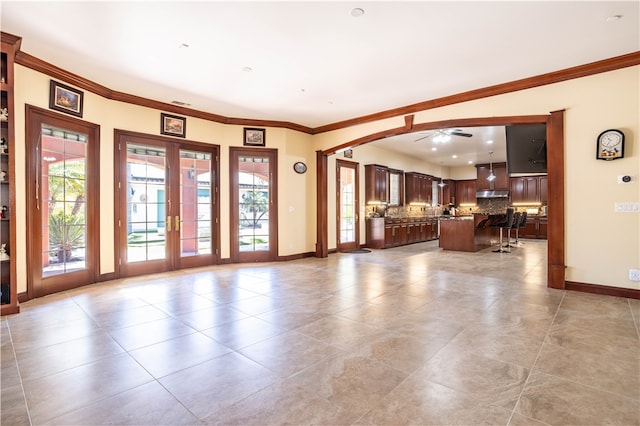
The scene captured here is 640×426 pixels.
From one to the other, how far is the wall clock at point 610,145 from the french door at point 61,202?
711 centimetres

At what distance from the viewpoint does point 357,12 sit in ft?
9.98

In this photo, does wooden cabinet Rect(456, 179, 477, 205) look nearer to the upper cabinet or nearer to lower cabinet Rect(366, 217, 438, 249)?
lower cabinet Rect(366, 217, 438, 249)

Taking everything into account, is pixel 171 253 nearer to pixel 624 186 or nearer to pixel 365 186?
pixel 365 186

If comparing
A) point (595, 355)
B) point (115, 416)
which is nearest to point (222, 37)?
point (115, 416)

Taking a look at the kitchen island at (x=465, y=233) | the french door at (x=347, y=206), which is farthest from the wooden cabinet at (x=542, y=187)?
the french door at (x=347, y=206)

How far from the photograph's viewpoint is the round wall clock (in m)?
7.24

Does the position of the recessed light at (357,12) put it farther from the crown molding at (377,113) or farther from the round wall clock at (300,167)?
the round wall clock at (300,167)

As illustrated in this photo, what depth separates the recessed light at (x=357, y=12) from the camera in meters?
3.00

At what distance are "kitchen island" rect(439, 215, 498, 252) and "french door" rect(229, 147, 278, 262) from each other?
4865 mm

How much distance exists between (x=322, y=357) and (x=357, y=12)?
10.1 ft

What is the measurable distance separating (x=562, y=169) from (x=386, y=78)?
274 centimetres

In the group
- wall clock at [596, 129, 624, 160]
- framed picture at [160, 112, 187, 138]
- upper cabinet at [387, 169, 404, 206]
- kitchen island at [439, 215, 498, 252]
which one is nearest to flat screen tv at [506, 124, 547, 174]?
wall clock at [596, 129, 624, 160]

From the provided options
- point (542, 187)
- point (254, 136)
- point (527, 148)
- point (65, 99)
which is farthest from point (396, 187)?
point (65, 99)

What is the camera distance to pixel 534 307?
370cm
